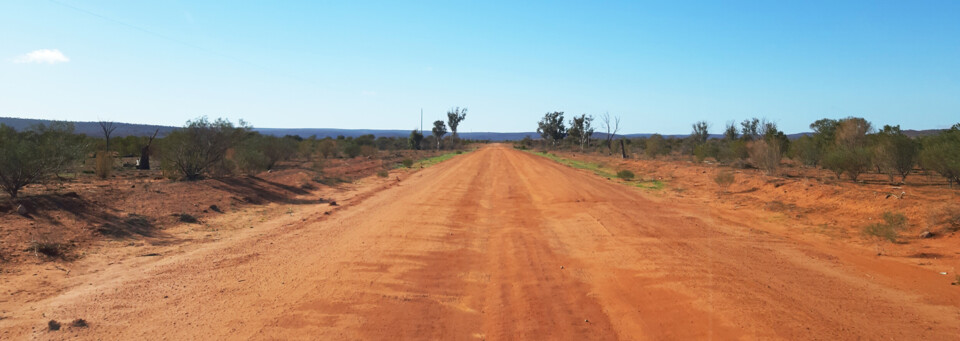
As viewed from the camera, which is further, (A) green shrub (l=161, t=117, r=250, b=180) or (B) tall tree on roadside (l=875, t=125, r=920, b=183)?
(B) tall tree on roadside (l=875, t=125, r=920, b=183)

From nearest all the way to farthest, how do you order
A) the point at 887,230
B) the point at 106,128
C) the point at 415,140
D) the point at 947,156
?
the point at 887,230
the point at 947,156
the point at 106,128
the point at 415,140

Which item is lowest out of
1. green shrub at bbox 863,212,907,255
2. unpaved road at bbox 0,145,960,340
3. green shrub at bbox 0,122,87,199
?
unpaved road at bbox 0,145,960,340

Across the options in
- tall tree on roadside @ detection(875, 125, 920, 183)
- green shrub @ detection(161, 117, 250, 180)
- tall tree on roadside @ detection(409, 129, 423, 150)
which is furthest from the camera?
tall tree on roadside @ detection(409, 129, 423, 150)

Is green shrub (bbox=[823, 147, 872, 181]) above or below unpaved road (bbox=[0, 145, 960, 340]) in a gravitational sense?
above

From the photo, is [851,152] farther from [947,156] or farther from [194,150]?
[194,150]

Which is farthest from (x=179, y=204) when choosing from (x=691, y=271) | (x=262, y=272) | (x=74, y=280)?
(x=691, y=271)

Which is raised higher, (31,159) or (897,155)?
(897,155)

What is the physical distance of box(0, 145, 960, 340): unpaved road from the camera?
5402 mm

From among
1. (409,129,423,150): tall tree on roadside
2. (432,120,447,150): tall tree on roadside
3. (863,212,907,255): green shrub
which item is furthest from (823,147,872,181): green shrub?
(432,120,447,150): tall tree on roadside

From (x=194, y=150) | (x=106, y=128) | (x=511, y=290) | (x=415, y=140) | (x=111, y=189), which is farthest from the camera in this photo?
(x=415, y=140)

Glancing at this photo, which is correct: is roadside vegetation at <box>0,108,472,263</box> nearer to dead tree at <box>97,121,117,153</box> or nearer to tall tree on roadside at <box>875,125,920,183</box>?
dead tree at <box>97,121,117,153</box>

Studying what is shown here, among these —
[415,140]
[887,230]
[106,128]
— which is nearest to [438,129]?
[415,140]

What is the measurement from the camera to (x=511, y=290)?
6809mm

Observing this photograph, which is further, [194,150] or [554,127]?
[554,127]
